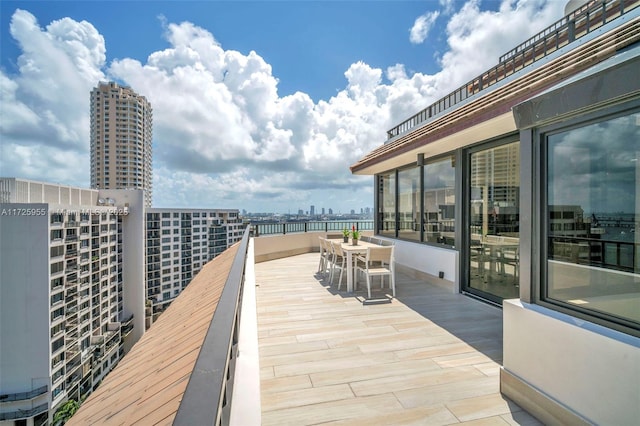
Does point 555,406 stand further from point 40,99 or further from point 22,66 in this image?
point 40,99

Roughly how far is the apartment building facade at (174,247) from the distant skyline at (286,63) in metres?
11.4

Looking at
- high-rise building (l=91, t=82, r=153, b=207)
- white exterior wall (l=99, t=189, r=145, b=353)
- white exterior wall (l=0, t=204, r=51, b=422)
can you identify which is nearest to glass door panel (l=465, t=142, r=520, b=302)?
white exterior wall (l=0, t=204, r=51, b=422)

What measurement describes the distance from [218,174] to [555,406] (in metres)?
42.8

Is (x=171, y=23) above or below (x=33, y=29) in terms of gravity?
below

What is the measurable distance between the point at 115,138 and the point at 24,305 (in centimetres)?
4120

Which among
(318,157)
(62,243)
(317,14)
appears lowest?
(62,243)

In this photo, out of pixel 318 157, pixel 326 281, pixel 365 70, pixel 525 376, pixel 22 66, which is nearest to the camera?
pixel 525 376

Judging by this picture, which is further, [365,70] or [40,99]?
[40,99]

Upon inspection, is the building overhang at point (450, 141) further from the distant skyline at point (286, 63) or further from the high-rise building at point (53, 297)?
the high-rise building at point (53, 297)

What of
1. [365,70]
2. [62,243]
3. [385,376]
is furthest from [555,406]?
[62,243]

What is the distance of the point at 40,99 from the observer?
111 feet

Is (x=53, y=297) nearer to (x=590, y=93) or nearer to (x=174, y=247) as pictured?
(x=174, y=247)

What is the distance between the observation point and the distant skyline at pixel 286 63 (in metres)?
7.45

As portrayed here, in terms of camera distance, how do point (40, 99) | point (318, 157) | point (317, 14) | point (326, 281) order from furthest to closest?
point (40, 99) → point (318, 157) → point (317, 14) → point (326, 281)
